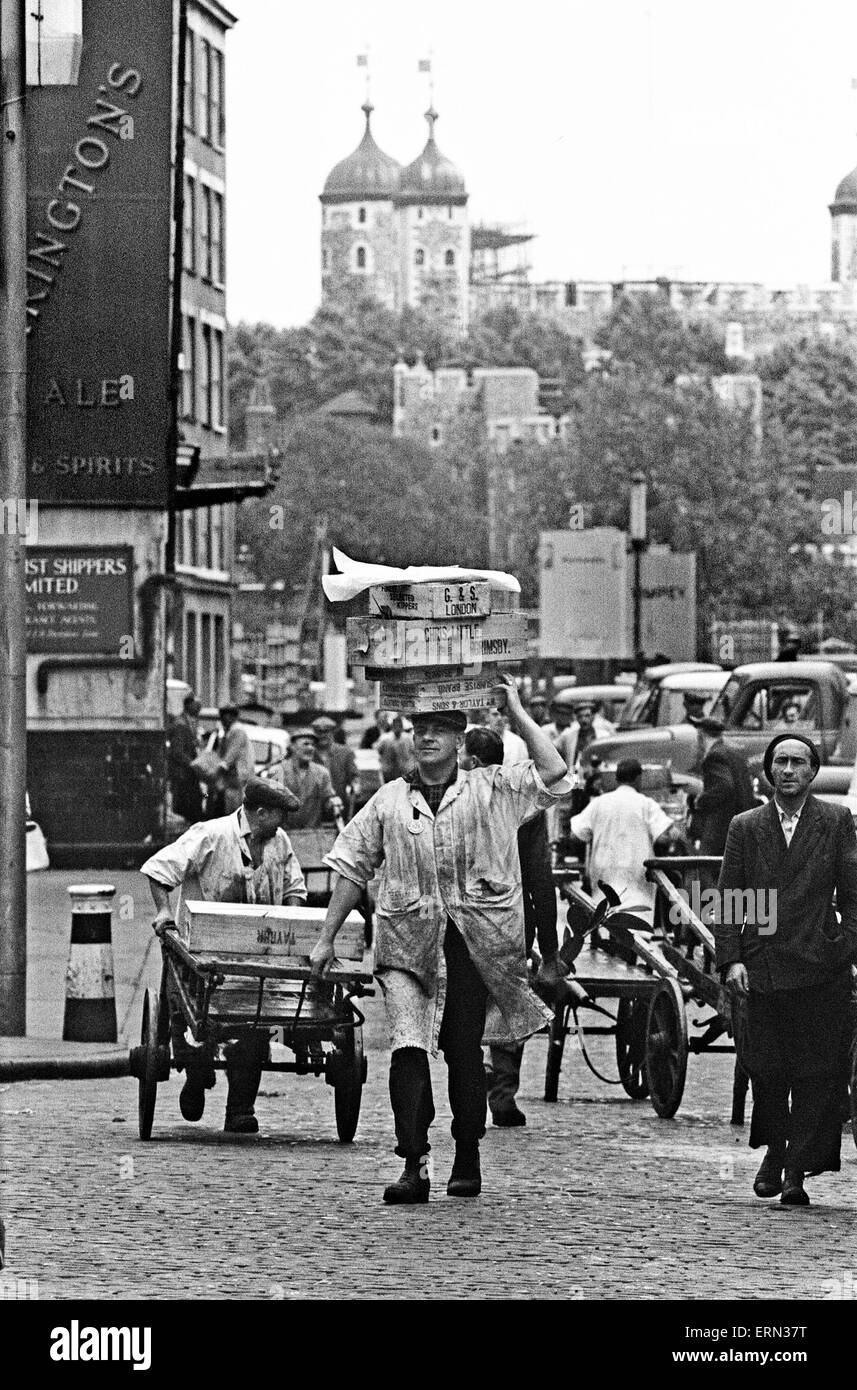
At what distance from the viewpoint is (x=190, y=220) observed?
188ft

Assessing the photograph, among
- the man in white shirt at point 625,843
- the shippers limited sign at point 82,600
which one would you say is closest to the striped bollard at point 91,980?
the man in white shirt at point 625,843

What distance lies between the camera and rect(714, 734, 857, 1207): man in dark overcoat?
11.0 m

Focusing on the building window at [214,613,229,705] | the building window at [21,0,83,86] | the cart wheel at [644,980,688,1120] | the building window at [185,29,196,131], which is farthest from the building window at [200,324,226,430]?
the cart wheel at [644,980,688,1120]

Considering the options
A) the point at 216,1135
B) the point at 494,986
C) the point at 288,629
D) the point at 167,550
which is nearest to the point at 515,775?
the point at 494,986

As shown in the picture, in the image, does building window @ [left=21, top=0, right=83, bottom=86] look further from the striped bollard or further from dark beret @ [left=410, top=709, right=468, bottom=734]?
dark beret @ [left=410, top=709, right=468, bottom=734]

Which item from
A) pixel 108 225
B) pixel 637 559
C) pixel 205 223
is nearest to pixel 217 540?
pixel 205 223

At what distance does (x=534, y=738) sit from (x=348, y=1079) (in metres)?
2.58

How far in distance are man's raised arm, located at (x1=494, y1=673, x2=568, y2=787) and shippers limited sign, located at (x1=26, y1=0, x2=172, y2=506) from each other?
59.0 feet

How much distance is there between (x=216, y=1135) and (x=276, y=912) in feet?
4.19

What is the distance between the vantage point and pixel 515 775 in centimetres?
1061

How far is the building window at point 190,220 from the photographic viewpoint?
56.3 m

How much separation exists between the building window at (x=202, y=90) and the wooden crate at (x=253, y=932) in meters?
39.2

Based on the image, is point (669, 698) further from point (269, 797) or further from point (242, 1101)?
point (269, 797)
